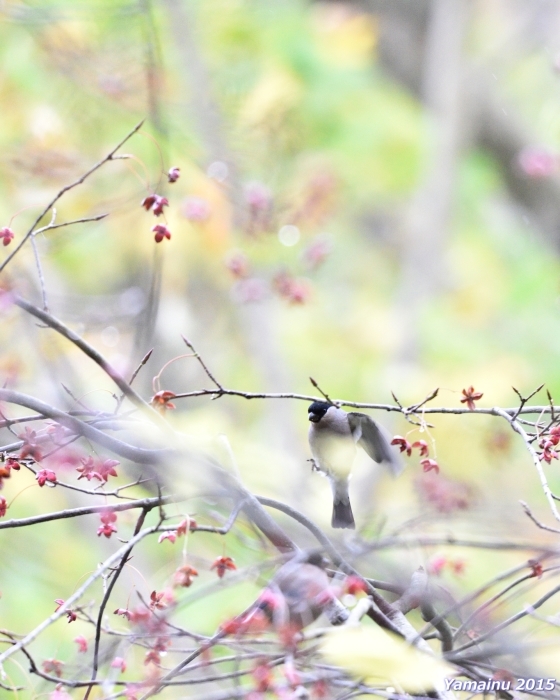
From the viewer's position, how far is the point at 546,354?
520 cm

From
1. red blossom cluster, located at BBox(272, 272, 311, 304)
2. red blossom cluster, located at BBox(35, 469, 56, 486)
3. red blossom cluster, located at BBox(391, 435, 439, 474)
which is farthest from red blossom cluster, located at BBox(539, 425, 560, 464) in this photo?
red blossom cluster, located at BBox(272, 272, 311, 304)

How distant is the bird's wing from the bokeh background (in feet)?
4.12

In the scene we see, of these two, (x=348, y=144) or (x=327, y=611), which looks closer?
(x=327, y=611)

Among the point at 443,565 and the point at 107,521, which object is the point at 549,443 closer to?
the point at 443,565

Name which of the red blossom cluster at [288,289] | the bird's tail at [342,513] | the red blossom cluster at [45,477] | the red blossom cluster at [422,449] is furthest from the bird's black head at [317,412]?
the red blossom cluster at [45,477]

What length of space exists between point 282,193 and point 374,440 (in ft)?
8.29

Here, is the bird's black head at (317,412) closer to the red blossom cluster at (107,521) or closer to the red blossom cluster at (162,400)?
the red blossom cluster at (162,400)

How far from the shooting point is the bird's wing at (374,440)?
2182mm

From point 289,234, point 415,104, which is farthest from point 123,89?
point 415,104

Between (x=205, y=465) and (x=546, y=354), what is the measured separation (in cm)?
420

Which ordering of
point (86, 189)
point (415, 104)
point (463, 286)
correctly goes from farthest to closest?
1. point (463, 286)
2. point (415, 104)
3. point (86, 189)

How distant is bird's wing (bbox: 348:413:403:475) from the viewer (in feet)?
7.16

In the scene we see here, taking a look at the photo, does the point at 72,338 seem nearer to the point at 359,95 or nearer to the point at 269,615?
the point at 269,615

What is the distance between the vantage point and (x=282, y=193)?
457cm
